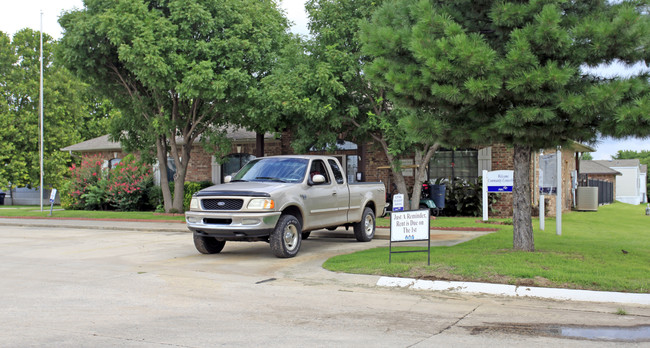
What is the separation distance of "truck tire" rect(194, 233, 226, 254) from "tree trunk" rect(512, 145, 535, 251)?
600 cm

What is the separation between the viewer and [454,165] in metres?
21.5

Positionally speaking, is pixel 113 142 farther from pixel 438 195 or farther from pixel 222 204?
pixel 222 204

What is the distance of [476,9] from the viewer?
9602 millimetres

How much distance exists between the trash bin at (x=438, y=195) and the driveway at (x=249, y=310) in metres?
10.5

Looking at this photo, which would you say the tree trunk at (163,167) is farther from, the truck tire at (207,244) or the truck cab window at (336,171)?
the truck cab window at (336,171)

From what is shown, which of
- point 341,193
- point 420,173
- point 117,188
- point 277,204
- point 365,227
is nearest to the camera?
point 277,204

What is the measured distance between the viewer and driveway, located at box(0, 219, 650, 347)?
5.31 m

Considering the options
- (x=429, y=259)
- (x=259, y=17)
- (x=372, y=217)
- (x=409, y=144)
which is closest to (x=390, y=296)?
(x=429, y=259)

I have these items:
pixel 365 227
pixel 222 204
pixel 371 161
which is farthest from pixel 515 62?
pixel 371 161

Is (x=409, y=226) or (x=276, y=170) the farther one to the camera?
(x=276, y=170)

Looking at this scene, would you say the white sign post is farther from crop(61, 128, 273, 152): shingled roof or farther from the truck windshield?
crop(61, 128, 273, 152): shingled roof

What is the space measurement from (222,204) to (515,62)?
571 centimetres

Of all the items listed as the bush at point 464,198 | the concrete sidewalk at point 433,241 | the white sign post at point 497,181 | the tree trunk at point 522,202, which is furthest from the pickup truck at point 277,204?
the bush at point 464,198

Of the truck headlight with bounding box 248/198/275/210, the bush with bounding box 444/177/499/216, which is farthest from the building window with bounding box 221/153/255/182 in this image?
the truck headlight with bounding box 248/198/275/210
